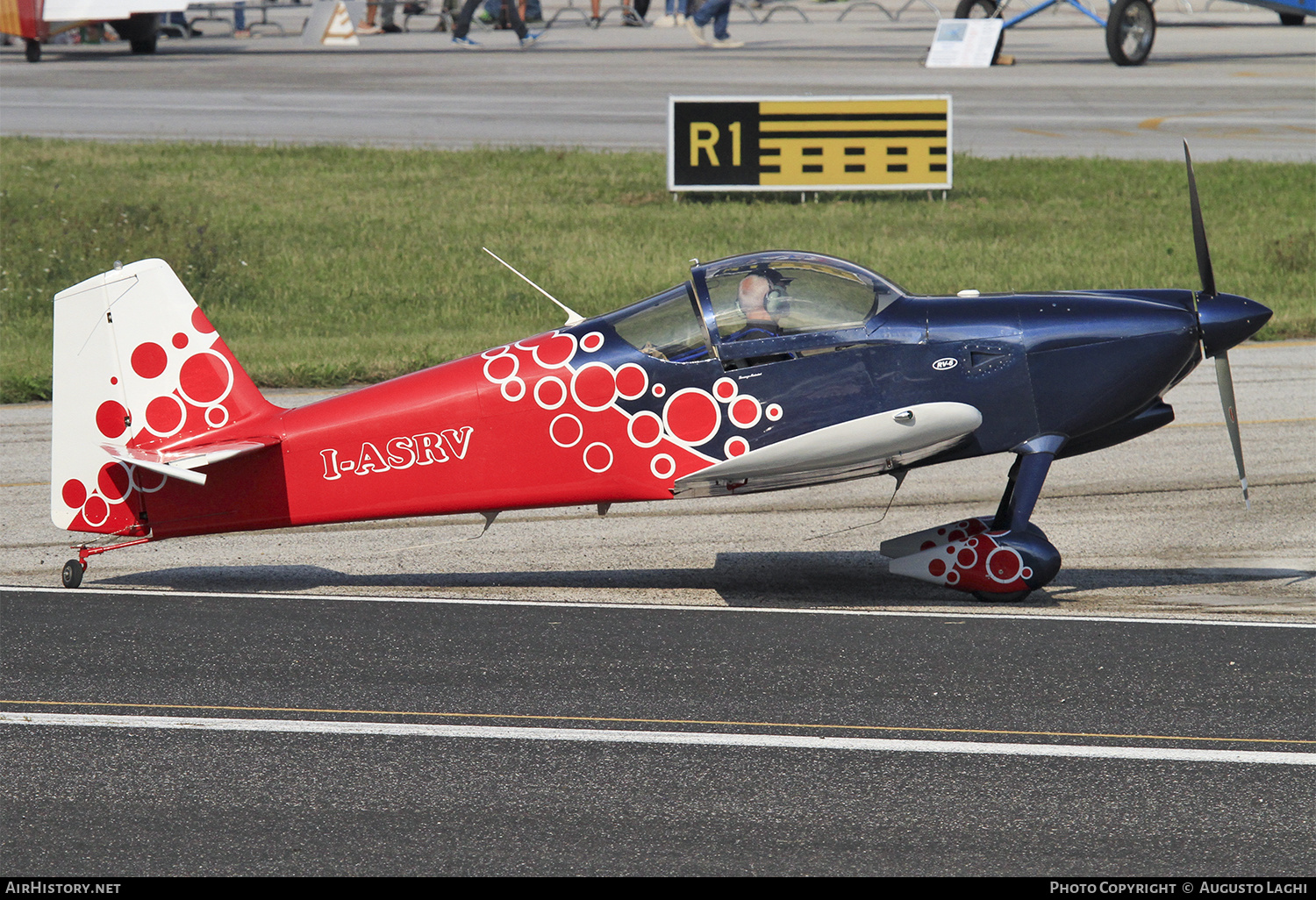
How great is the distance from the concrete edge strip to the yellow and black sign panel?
1641 cm

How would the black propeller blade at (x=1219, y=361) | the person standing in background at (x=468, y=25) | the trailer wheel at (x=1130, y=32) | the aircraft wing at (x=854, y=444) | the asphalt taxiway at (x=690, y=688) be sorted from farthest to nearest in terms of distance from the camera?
the person standing in background at (x=468, y=25) < the trailer wheel at (x=1130, y=32) < the black propeller blade at (x=1219, y=361) < the aircraft wing at (x=854, y=444) < the asphalt taxiway at (x=690, y=688)

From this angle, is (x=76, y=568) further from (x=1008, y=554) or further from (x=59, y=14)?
(x=59, y=14)

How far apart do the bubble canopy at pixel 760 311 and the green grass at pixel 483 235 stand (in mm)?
8194

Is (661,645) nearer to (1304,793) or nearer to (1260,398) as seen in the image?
(1304,793)

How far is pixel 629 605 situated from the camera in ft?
31.0

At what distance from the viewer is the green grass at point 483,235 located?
19984 millimetres

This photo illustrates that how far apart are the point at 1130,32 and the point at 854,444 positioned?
113ft

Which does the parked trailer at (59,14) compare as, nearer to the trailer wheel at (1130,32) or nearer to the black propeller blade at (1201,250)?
the trailer wheel at (1130,32)

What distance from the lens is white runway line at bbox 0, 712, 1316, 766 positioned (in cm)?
686

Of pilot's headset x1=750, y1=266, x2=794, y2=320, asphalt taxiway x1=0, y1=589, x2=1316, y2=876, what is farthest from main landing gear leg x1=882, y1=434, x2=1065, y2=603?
pilot's headset x1=750, y1=266, x2=794, y2=320

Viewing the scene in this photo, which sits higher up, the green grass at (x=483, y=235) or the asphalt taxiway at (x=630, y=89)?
the asphalt taxiway at (x=630, y=89)

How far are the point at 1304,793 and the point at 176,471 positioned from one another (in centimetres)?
655

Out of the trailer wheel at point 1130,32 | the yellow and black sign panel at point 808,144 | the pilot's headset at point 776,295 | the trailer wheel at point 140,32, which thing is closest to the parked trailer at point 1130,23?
the trailer wheel at point 1130,32
